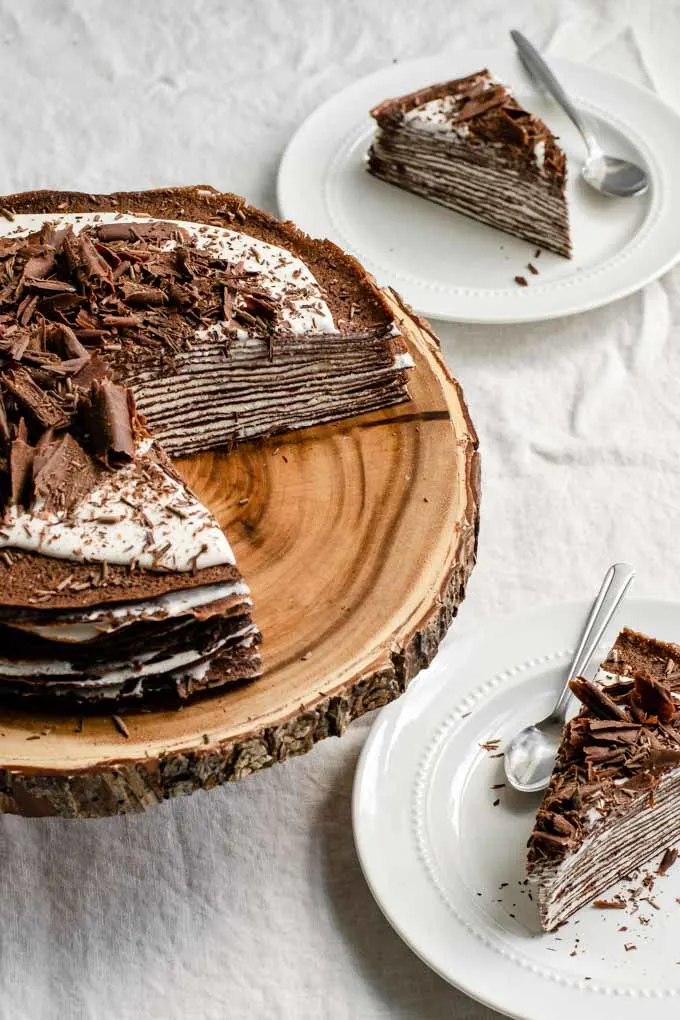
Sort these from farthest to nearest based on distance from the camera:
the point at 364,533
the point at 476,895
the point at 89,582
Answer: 1. the point at 364,533
2. the point at 476,895
3. the point at 89,582

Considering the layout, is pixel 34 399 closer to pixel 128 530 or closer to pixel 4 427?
pixel 4 427

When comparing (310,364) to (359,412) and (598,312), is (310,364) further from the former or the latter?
(598,312)

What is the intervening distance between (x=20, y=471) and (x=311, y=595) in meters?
0.71

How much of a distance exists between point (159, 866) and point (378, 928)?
1.83ft

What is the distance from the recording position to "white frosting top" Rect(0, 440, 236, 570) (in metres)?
2.81

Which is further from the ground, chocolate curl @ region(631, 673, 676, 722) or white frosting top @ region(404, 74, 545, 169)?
white frosting top @ region(404, 74, 545, 169)

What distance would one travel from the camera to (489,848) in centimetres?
311

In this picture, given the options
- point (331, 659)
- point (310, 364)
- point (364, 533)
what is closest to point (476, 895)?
point (331, 659)

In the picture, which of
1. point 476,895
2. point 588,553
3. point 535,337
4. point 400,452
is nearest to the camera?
point 476,895

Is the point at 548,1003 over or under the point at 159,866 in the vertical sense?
over

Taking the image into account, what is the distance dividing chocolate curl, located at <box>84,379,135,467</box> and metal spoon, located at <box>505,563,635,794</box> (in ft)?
3.88

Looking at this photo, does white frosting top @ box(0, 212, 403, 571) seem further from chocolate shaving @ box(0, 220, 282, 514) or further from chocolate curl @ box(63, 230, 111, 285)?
chocolate curl @ box(63, 230, 111, 285)

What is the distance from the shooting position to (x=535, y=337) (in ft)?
14.9

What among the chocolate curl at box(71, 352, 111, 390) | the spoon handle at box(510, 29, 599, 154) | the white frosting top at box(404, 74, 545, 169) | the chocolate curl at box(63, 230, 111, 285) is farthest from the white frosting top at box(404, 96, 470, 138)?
the chocolate curl at box(71, 352, 111, 390)
